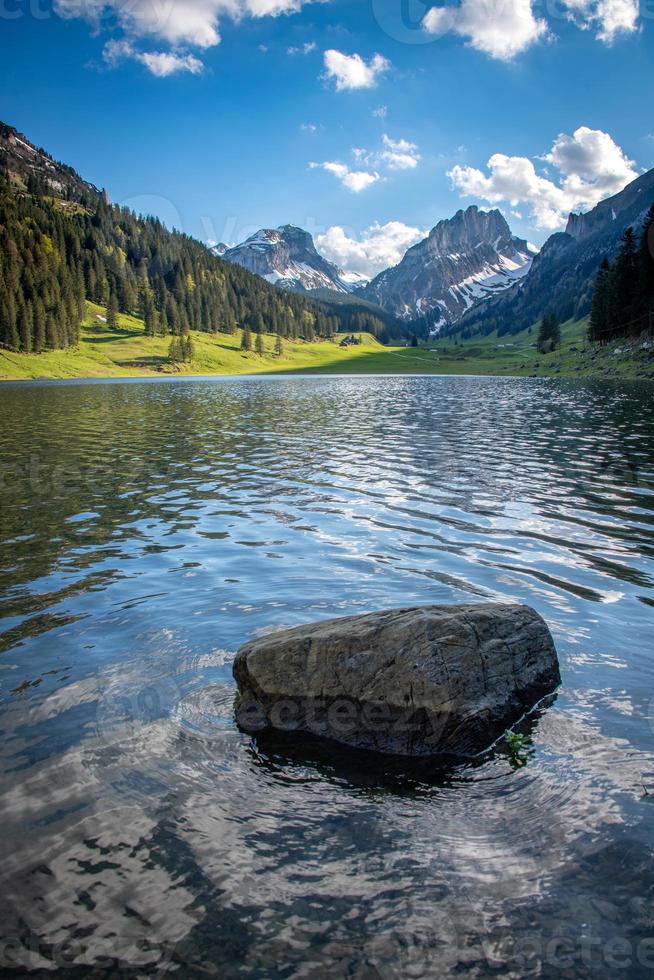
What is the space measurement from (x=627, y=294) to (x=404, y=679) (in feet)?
442

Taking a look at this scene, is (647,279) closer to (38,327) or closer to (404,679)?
(404,679)

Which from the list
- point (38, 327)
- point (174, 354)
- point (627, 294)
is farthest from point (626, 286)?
point (38, 327)

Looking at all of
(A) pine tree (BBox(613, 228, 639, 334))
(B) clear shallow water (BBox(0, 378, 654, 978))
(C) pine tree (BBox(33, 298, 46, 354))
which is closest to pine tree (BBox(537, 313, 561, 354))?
(A) pine tree (BBox(613, 228, 639, 334))

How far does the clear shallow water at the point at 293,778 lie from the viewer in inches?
201

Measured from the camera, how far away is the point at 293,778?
7375 millimetres

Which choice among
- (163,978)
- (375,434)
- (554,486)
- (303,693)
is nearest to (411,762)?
(303,693)

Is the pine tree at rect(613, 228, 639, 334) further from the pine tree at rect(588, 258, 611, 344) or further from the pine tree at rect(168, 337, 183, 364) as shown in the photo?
the pine tree at rect(168, 337, 183, 364)

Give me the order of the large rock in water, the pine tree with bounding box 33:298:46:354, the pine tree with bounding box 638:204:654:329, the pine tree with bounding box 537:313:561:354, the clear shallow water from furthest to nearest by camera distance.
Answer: the pine tree with bounding box 537:313:561:354
the pine tree with bounding box 33:298:46:354
the pine tree with bounding box 638:204:654:329
the large rock in water
the clear shallow water

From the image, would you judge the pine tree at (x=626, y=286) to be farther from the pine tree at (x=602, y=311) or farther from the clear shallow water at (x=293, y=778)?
the clear shallow water at (x=293, y=778)

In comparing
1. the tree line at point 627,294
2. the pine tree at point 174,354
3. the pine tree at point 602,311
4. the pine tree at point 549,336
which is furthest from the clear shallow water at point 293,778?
the pine tree at point 549,336

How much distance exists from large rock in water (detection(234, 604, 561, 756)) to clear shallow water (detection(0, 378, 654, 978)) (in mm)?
433

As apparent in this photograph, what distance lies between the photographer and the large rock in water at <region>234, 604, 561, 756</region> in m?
8.01

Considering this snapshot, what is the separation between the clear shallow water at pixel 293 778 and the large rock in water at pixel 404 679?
433 millimetres

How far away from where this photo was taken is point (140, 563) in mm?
15719
